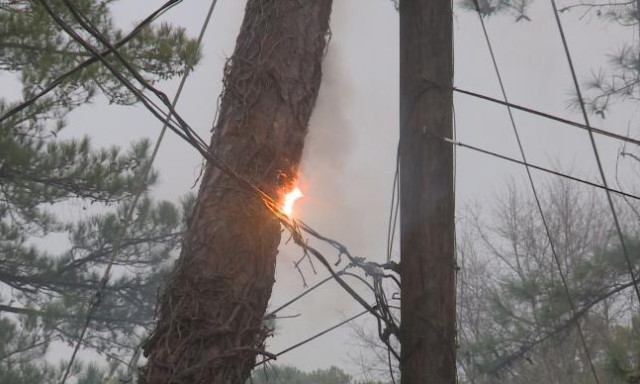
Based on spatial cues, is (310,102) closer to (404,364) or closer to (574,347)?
(404,364)

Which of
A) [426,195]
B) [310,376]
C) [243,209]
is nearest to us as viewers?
[426,195]

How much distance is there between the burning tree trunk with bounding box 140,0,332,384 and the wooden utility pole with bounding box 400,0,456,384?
25.3 inches

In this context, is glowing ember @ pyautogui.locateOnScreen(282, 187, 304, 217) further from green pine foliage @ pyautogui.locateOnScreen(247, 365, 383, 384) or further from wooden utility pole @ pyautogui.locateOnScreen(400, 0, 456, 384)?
green pine foliage @ pyautogui.locateOnScreen(247, 365, 383, 384)

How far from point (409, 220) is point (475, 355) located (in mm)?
6696

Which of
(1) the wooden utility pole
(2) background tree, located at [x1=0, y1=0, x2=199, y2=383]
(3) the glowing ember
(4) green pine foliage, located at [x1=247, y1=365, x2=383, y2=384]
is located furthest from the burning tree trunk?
(4) green pine foliage, located at [x1=247, y1=365, x2=383, y2=384]

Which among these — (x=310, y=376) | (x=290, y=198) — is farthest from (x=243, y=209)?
(x=310, y=376)

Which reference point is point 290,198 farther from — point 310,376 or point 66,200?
point 310,376

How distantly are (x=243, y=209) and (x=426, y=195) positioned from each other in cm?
81

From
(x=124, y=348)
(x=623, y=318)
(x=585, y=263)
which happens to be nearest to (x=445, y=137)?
(x=585, y=263)

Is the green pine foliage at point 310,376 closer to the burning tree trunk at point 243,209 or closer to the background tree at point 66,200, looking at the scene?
the background tree at point 66,200

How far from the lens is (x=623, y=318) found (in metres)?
15.6

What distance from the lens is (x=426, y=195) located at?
7.34ft

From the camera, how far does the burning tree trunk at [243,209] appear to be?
239 cm

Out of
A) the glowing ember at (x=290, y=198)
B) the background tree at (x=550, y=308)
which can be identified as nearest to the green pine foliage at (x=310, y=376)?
the background tree at (x=550, y=308)
